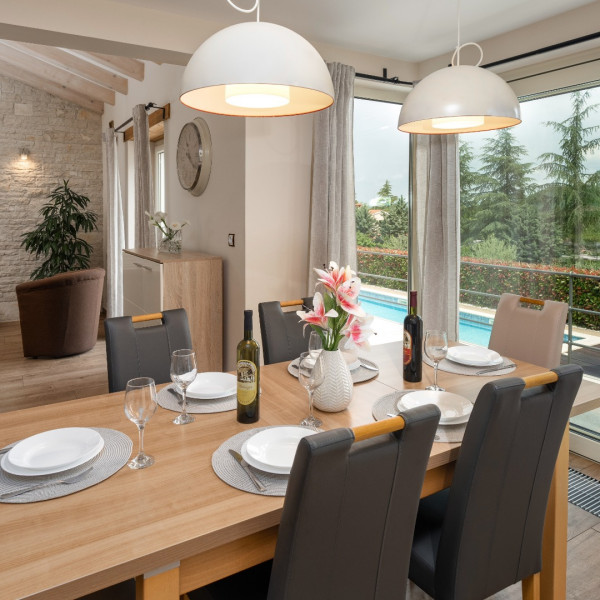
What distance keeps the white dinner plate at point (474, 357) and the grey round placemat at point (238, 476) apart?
1.11m

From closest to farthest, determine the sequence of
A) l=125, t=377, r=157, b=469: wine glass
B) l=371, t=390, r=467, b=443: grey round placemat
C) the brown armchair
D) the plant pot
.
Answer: l=125, t=377, r=157, b=469: wine glass < l=371, t=390, r=467, b=443: grey round placemat < the plant pot < the brown armchair

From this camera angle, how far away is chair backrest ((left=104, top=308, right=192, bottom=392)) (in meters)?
1.94

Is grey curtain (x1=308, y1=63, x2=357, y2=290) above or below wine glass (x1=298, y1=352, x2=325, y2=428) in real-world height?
above

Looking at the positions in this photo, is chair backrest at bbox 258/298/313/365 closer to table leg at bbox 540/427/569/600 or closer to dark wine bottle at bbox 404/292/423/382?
dark wine bottle at bbox 404/292/423/382

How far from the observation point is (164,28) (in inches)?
121

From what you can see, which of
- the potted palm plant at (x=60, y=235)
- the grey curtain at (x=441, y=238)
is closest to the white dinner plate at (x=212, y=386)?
the grey curtain at (x=441, y=238)

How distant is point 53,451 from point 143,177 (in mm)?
4498

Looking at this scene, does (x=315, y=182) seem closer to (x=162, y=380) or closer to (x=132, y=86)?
(x=162, y=380)

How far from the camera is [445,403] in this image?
162cm

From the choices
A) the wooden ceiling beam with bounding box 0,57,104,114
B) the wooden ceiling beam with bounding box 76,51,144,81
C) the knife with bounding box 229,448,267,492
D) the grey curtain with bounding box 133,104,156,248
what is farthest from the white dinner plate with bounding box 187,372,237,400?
the wooden ceiling beam with bounding box 0,57,104,114

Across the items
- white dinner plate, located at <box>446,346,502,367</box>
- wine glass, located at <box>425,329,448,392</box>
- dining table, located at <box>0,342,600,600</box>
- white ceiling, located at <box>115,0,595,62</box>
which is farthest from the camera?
white ceiling, located at <box>115,0,595,62</box>

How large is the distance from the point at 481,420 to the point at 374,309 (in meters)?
3.37

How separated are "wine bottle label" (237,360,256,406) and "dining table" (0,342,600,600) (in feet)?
0.26

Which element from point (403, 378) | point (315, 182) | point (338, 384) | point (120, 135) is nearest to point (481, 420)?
point (338, 384)
